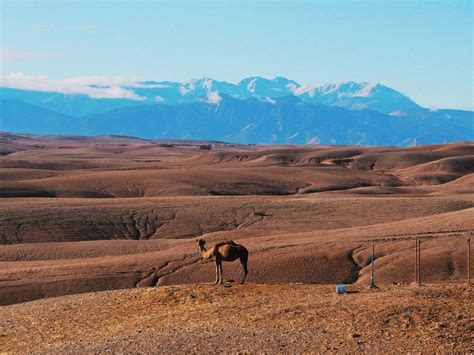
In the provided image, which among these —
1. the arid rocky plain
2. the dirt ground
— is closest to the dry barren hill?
the arid rocky plain

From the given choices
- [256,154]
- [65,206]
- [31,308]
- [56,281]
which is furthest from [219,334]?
[256,154]

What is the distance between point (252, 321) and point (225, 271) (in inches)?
528

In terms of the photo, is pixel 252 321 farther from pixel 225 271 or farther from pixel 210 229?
pixel 210 229

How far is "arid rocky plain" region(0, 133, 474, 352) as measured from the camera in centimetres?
1527

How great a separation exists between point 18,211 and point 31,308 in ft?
89.9

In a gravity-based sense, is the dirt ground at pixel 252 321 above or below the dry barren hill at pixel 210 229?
above

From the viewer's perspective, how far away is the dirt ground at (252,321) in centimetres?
1446

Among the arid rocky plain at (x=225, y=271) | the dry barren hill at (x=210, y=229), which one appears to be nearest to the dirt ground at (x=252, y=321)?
the arid rocky plain at (x=225, y=271)

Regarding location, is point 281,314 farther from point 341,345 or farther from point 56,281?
point 56,281

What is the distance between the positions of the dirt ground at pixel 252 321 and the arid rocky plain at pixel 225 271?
5 centimetres

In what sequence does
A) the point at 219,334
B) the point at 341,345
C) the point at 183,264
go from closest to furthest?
the point at 341,345, the point at 219,334, the point at 183,264

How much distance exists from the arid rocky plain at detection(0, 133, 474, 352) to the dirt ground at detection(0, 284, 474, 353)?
1.9 inches

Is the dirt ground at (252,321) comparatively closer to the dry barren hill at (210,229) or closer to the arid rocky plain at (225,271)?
the arid rocky plain at (225,271)

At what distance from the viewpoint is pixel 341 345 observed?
14180 mm
